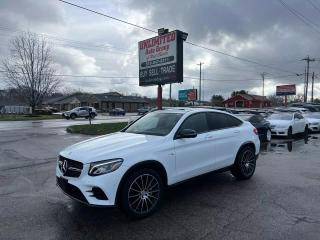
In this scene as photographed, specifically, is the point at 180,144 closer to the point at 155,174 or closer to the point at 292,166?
the point at 155,174

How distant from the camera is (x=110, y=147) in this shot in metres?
5.18

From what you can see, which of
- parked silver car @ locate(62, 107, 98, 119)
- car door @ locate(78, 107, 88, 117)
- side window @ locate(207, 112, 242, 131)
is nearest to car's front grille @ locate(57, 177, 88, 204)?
side window @ locate(207, 112, 242, 131)

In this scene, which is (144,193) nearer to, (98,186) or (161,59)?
(98,186)

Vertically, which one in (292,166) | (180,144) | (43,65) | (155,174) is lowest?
(292,166)

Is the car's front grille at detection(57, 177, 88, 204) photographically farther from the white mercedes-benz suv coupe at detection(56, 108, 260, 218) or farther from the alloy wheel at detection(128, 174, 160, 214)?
the alloy wheel at detection(128, 174, 160, 214)

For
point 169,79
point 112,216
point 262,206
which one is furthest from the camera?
point 169,79

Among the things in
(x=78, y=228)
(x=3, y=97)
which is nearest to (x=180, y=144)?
(x=78, y=228)

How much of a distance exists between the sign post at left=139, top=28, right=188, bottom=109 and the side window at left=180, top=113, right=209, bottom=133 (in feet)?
41.7

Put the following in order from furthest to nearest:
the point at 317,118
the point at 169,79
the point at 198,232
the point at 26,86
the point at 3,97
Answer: the point at 3,97
the point at 26,86
the point at 317,118
the point at 169,79
the point at 198,232

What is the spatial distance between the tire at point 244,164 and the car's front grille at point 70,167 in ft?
11.8

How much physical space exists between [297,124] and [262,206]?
14.0m

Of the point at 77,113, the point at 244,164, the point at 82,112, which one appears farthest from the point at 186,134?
the point at 82,112

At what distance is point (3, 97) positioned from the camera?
359 ft

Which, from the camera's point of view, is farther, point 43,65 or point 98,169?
point 43,65
